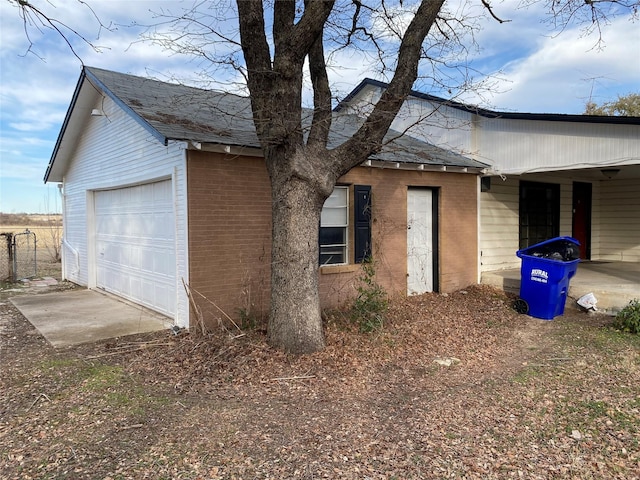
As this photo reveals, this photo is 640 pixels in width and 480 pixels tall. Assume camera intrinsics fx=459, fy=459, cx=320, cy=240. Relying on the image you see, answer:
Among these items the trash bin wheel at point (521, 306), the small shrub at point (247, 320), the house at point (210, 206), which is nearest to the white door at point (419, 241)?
the house at point (210, 206)

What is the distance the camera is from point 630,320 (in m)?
7.17

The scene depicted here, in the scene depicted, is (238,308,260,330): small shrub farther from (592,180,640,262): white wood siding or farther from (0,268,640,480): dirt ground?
(592,180,640,262): white wood siding

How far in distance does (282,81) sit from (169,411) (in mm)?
3860

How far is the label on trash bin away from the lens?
8.21 m

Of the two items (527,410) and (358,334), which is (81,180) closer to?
(358,334)

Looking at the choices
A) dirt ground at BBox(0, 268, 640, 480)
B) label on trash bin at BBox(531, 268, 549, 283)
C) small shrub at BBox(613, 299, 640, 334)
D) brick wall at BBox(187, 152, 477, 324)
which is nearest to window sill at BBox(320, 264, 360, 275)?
brick wall at BBox(187, 152, 477, 324)

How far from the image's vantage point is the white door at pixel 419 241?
10.0 metres

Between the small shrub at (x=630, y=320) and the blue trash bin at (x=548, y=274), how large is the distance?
1006 mm

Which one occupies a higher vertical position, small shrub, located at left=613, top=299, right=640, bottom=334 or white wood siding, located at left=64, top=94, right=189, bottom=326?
white wood siding, located at left=64, top=94, right=189, bottom=326

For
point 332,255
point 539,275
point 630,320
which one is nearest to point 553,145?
point 539,275

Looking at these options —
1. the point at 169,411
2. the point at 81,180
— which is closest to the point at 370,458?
the point at 169,411

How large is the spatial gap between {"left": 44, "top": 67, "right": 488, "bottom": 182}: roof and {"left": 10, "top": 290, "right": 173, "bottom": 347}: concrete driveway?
10.2 ft

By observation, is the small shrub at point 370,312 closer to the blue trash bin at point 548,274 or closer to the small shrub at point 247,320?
the small shrub at point 247,320

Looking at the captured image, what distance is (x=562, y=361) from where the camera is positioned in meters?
5.93
